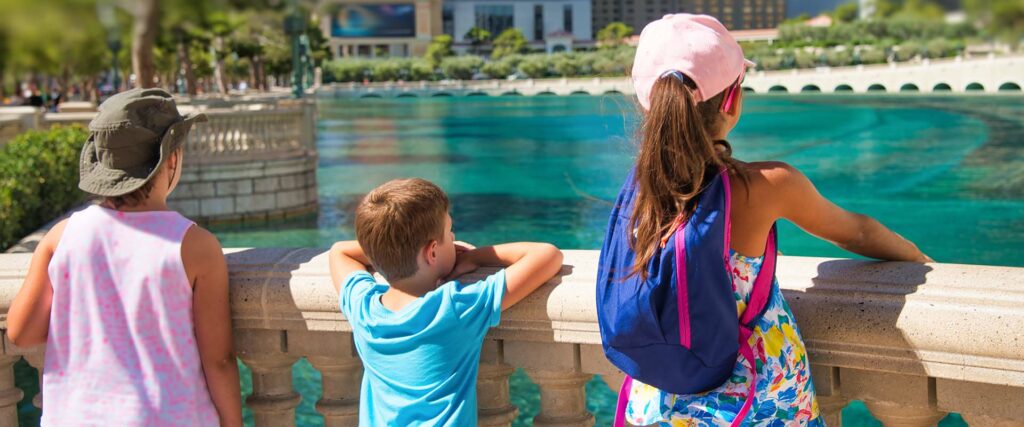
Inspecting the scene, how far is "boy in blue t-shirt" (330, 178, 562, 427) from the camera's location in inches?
93.9

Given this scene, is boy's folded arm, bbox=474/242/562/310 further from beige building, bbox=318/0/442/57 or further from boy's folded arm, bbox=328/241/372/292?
beige building, bbox=318/0/442/57

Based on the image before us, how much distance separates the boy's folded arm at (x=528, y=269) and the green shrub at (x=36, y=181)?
811cm

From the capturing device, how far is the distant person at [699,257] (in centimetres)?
209

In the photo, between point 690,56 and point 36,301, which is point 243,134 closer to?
point 36,301

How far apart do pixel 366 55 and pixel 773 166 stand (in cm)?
15155

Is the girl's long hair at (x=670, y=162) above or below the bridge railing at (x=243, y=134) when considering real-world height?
above

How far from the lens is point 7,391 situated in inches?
122

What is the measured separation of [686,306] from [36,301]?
59.7 inches

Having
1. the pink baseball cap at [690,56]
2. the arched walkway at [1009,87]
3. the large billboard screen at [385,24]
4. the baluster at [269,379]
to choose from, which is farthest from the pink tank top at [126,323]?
the large billboard screen at [385,24]

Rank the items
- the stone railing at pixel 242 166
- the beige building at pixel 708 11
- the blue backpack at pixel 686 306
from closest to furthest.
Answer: the blue backpack at pixel 686 306 < the stone railing at pixel 242 166 < the beige building at pixel 708 11

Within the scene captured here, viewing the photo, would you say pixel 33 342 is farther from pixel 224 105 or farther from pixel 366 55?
pixel 366 55

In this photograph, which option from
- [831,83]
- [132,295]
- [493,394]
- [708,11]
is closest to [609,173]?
[708,11]

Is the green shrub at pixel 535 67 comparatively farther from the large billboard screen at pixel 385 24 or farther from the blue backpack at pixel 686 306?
the blue backpack at pixel 686 306

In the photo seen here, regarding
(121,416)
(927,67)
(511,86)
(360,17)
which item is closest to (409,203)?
(121,416)
